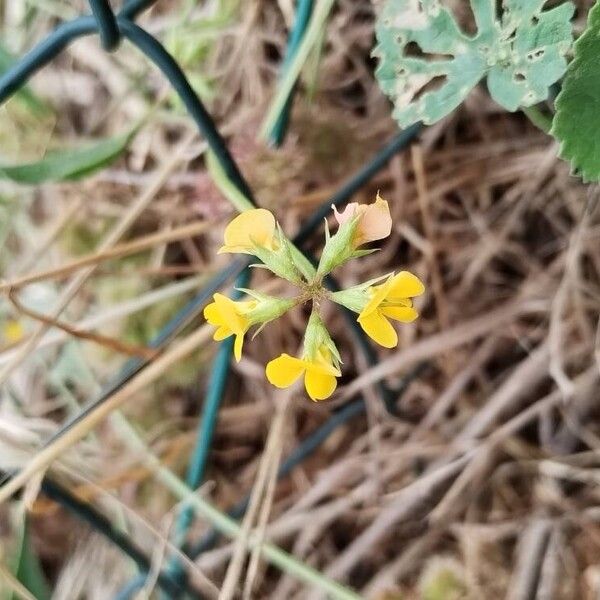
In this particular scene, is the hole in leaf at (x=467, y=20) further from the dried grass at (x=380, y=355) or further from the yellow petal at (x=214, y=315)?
the yellow petal at (x=214, y=315)

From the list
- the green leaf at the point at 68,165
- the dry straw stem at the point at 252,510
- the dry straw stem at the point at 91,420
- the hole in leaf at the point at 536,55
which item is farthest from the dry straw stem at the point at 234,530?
the hole in leaf at the point at 536,55

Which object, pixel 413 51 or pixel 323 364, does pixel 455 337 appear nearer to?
pixel 413 51

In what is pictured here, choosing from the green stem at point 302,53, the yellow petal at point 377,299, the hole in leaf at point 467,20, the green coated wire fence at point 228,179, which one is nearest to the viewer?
the yellow petal at point 377,299

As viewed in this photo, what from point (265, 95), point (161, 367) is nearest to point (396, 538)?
point (161, 367)

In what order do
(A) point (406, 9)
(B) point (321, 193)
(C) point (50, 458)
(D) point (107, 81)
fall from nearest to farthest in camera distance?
(A) point (406, 9) → (C) point (50, 458) → (B) point (321, 193) → (D) point (107, 81)

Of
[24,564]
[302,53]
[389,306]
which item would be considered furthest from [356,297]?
[24,564]

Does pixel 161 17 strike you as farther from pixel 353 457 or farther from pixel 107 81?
pixel 353 457
